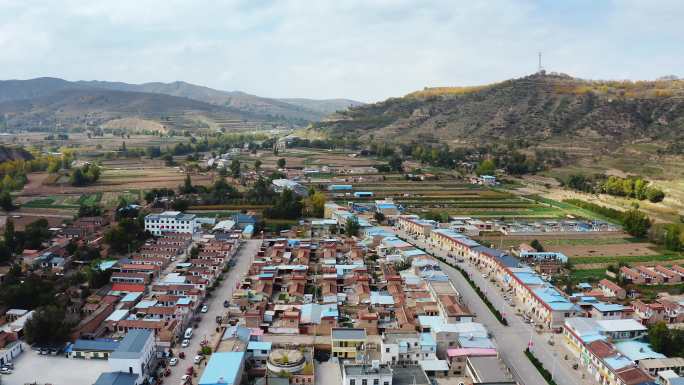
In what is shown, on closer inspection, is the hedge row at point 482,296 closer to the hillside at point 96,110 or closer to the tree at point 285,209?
the tree at point 285,209

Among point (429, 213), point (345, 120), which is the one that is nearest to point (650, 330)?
point (429, 213)

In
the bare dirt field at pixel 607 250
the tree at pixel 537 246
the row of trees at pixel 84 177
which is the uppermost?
the row of trees at pixel 84 177

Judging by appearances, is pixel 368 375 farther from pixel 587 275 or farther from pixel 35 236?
pixel 35 236

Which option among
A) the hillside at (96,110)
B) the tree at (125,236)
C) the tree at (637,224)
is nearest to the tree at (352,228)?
the tree at (125,236)

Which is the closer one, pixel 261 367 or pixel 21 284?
pixel 261 367

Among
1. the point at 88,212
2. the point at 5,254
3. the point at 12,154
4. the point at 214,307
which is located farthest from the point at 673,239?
the point at 12,154

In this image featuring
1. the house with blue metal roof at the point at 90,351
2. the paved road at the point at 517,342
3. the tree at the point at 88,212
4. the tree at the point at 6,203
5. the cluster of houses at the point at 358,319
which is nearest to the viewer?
the cluster of houses at the point at 358,319

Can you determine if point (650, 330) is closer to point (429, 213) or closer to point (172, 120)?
point (429, 213)
